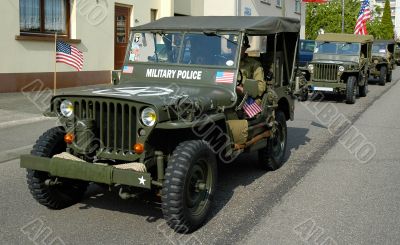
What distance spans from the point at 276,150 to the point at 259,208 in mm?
1810

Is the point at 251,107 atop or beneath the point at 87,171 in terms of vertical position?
atop

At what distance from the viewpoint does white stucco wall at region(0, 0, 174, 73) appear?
1256 centimetres

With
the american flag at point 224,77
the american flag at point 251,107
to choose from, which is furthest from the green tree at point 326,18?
the american flag at point 224,77

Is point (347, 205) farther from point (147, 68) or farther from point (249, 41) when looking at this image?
point (147, 68)

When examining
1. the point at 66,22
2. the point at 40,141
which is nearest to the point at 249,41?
the point at 40,141

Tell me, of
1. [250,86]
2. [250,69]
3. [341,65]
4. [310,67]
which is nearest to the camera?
[250,86]

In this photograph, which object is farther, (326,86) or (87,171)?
(326,86)

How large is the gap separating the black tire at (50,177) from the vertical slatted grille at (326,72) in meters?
11.4

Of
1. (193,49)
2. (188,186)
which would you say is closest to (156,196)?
(188,186)

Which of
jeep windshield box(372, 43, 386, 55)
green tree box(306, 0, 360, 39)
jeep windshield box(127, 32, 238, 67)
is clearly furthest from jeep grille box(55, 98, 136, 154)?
green tree box(306, 0, 360, 39)

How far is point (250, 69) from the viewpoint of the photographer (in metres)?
6.16

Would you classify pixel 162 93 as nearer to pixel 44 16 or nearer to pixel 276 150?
pixel 276 150

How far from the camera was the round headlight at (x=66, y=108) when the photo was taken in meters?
4.70

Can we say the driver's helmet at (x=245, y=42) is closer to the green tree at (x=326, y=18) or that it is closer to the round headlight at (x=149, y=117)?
the round headlight at (x=149, y=117)
